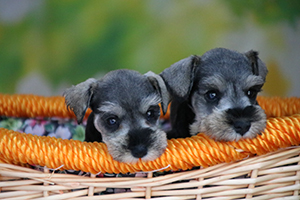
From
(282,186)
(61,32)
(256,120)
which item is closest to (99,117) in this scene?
(256,120)

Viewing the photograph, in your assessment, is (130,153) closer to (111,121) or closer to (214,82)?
(111,121)

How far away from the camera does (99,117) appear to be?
1968mm

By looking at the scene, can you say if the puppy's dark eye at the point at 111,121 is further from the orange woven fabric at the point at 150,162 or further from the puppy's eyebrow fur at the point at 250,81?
the puppy's eyebrow fur at the point at 250,81

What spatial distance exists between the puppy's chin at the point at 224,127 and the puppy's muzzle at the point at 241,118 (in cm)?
1

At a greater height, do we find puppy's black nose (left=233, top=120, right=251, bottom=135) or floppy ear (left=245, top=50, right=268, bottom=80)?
floppy ear (left=245, top=50, right=268, bottom=80)

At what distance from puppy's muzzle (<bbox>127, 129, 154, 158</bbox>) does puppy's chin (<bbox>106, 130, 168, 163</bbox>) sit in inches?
0.6

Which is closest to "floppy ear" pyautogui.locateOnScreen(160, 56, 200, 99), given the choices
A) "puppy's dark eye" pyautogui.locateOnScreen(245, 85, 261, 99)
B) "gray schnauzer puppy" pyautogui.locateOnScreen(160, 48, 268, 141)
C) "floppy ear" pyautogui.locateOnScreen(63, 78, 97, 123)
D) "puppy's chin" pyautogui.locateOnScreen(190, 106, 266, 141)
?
"gray schnauzer puppy" pyautogui.locateOnScreen(160, 48, 268, 141)

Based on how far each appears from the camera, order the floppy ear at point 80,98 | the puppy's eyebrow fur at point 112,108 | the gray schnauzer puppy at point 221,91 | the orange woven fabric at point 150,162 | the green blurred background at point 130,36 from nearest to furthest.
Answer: the orange woven fabric at point 150,162 → the gray schnauzer puppy at point 221,91 → the puppy's eyebrow fur at point 112,108 → the floppy ear at point 80,98 → the green blurred background at point 130,36

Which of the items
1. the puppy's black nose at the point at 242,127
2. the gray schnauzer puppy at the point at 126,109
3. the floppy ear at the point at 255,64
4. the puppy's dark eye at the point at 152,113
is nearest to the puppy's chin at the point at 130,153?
the gray schnauzer puppy at the point at 126,109

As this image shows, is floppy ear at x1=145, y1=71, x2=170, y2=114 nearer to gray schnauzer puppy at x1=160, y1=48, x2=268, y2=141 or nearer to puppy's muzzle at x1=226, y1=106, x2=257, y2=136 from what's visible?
gray schnauzer puppy at x1=160, y1=48, x2=268, y2=141

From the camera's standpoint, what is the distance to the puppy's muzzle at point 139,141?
1691 millimetres

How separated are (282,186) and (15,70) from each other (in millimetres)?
2972

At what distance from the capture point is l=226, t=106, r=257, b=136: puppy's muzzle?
172cm

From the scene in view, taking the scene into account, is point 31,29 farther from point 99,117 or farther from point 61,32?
point 99,117
